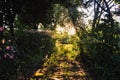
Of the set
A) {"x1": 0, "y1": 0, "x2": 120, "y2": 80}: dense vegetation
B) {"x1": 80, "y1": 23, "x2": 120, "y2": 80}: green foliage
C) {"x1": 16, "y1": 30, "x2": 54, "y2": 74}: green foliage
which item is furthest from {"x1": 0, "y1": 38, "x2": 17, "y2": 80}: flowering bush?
{"x1": 80, "y1": 23, "x2": 120, "y2": 80}: green foliage

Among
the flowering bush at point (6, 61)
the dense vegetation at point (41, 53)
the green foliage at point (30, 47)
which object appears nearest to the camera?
the flowering bush at point (6, 61)

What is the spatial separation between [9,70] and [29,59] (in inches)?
113

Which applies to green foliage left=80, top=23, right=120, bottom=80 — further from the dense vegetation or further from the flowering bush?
the flowering bush

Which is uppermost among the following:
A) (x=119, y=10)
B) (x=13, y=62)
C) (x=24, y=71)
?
(x=119, y=10)

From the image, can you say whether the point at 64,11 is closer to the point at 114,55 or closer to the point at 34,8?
the point at 34,8

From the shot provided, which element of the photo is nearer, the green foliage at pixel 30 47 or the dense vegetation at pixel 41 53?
the dense vegetation at pixel 41 53

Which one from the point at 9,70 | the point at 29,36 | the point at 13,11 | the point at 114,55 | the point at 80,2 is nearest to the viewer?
the point at 9,70

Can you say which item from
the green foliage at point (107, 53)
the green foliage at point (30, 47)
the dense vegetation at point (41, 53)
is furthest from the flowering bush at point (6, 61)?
the green foliage at point (107, 53)

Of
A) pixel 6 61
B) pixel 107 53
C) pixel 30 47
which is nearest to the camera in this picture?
pixel 6 61

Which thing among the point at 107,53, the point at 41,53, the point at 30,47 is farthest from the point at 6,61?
the point at 41,53

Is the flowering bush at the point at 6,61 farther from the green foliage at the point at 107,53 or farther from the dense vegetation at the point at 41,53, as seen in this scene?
the green foliage at the point at 107,53

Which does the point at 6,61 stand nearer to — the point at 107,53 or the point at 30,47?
the point at 107,53

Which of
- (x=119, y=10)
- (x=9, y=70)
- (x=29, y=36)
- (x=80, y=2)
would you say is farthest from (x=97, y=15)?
(x=9, y=70)

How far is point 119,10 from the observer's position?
16.5 metres
